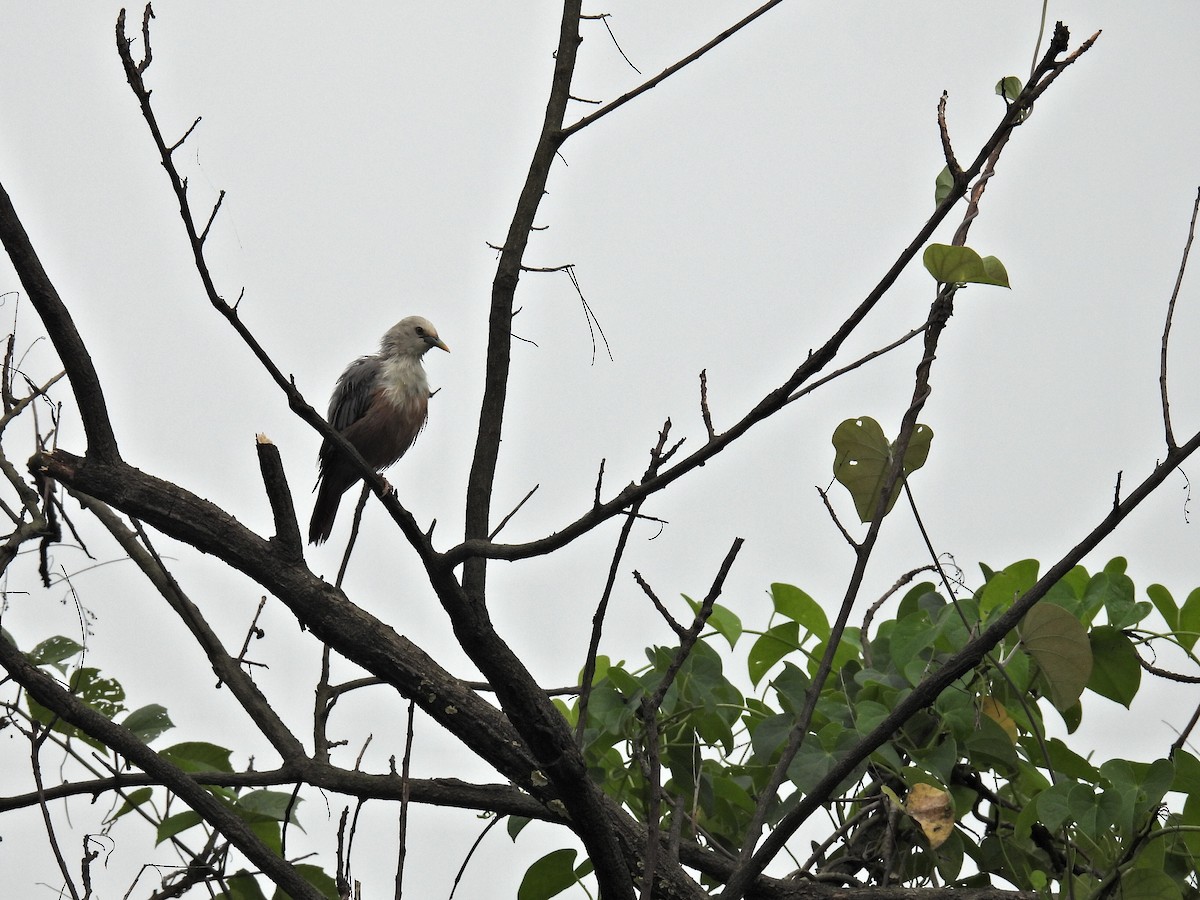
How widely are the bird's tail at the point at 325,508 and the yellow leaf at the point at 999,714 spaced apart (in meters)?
2.67

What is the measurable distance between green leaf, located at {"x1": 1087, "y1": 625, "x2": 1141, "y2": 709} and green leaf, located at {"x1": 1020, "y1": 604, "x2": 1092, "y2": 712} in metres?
0.29

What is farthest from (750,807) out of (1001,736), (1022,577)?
(1022,577)

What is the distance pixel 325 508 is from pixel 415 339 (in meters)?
0.83

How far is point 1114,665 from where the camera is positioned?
2.45 m

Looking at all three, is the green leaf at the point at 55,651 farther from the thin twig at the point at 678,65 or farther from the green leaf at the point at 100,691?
the thin twig at the point at 678,65

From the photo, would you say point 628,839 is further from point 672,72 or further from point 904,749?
point 672,72

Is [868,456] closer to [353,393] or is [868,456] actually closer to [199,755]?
[199,755]

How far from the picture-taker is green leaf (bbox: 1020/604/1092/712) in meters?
2.09

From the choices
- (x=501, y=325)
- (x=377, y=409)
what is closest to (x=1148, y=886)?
(x=501, y=325)

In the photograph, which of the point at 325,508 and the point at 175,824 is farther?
the point at 325,508

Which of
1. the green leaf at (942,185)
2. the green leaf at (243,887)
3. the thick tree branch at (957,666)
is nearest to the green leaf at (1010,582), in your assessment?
the thick tree branch at (957,666)

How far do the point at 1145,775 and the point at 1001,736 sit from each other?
0.93 feet

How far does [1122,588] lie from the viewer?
2484 mm

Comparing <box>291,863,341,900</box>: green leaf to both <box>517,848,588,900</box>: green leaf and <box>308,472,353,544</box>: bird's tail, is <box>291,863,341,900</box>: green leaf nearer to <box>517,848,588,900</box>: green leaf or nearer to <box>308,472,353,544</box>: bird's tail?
<box>517,848,588,900</box>: green leaf
